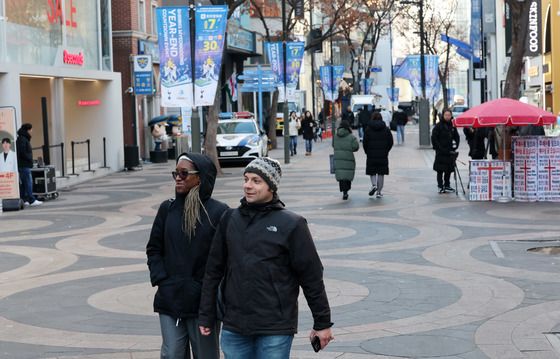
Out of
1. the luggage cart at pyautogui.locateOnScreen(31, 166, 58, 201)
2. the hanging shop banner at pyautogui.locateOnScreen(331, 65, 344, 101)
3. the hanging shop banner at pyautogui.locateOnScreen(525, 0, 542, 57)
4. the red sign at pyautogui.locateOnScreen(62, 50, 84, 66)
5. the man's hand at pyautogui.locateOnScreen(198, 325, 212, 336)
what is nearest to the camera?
the man's hand at pyautogui.locateOnScreen(198, 325, 212, 336)

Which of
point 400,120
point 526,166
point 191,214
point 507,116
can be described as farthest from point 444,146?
point 400,120

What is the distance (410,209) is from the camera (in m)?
19.3

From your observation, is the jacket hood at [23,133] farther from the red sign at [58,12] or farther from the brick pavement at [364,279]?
the red sign at [58,12]

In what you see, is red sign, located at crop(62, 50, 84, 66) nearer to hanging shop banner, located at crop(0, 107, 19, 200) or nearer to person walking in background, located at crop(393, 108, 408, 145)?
hanging shop banner, located at crop(0, 107, 19, 200)

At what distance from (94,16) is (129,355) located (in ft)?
82.8

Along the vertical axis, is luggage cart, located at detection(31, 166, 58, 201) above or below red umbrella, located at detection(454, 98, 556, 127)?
below

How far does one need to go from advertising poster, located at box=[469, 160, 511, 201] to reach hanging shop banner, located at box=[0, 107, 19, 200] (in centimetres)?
909

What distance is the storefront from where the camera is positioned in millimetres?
25266

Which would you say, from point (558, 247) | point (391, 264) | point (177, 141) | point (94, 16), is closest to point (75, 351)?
point (391, 264)

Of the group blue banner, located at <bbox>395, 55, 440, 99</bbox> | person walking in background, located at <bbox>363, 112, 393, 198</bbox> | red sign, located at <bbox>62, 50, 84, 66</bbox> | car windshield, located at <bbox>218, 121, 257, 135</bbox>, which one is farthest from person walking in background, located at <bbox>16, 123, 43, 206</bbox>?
blue banner, located at <bbox>395, 55, 440, 99</bbox>

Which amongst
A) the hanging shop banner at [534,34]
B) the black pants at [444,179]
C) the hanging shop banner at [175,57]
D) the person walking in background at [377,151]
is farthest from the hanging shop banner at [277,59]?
the person walking in background at [377,151]

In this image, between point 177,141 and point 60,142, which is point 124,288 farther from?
point 177,141

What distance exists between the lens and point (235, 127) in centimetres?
3572

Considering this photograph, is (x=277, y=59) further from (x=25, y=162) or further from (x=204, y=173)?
(x=204, y=173)
